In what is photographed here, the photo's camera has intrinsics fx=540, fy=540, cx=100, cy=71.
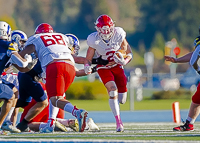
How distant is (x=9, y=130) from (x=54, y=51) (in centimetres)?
140

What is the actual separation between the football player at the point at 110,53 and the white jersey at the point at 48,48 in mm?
642

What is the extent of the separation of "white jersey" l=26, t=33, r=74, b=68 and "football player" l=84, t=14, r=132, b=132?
642mm

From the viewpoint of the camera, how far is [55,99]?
7.73 m

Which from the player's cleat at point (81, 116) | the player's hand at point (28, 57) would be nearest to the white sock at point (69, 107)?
the player's cleat at point (81, 116)

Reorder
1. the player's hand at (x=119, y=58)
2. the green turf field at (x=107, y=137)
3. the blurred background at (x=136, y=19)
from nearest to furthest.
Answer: the green turf field at (x=107, y=137) → the player's hand at (x=119, y=58) → the blurred background at (x=136, y=19)

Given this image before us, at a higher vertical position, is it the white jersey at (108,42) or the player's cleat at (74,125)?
the white jersey at (108,42)

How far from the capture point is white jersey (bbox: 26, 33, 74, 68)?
7.92 m

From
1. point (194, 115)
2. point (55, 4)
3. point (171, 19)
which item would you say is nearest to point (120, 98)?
point (194, 115)

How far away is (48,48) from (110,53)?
1.25 m

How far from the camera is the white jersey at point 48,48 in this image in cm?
792

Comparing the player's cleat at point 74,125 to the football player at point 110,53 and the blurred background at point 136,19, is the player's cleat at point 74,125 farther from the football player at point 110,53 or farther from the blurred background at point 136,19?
the blurred background at point 136,19

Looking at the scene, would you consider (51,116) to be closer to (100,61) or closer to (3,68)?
(3,68)

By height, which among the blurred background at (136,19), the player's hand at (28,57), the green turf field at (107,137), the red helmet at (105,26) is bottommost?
the green turf field at (107,137)

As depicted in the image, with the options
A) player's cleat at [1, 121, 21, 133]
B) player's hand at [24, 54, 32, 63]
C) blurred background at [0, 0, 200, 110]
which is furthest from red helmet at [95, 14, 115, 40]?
blurred background at [0, 0, 200, 110]
